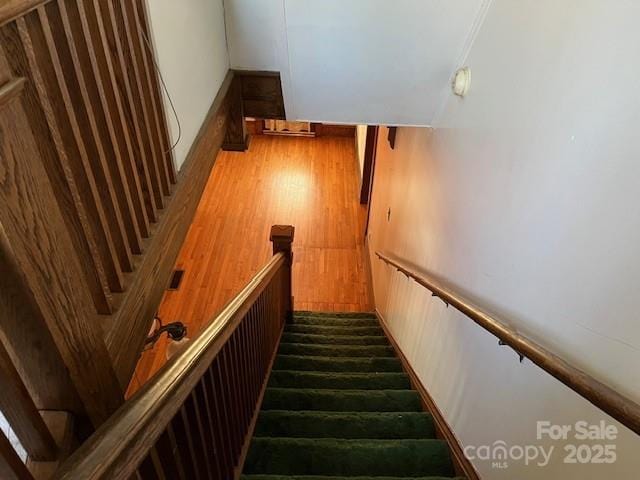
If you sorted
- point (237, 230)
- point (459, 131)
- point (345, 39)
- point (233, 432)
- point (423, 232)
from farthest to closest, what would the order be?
point (237, 230) → point (423, 232) → point (345, 39) → point (459, 131) → point (233, 432)

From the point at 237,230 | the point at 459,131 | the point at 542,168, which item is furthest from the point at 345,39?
the point at 237,230

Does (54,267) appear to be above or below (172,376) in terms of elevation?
above

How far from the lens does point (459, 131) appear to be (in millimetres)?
2236

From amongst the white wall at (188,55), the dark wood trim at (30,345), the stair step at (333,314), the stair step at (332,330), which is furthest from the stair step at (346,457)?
the stair step at (333,314)

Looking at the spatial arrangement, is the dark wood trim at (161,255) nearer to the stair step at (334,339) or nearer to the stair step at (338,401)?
the stair step at (338,401)

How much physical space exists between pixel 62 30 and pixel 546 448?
5.44ft

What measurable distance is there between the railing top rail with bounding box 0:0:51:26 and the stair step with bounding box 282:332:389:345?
2.84 meters

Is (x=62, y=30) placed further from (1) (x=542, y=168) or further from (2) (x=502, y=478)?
(2) (x=502, y=478)

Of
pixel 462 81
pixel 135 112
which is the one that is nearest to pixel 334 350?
pixel 462 81

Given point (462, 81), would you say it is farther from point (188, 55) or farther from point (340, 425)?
point (340, 425)

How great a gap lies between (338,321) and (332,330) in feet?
1.29

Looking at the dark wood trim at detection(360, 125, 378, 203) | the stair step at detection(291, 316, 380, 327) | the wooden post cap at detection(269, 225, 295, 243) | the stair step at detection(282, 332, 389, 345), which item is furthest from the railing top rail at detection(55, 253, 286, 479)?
the dark wood trim at detection(360, 125, 378, 203)

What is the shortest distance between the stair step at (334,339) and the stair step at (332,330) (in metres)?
0.11

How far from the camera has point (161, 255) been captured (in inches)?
65.6
